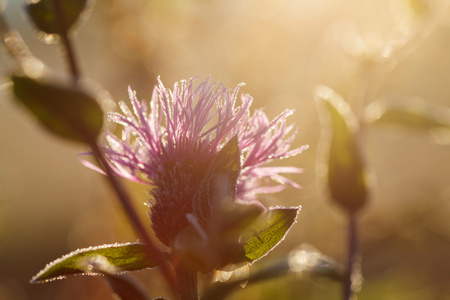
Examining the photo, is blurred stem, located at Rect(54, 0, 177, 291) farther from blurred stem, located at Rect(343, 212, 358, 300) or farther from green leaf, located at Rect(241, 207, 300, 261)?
blurred stem, located at Rect(343, 212, 358, 300)

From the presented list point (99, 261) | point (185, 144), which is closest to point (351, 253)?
point (185, 144)

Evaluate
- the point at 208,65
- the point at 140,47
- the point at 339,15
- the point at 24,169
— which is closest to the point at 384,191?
the point at 339,15

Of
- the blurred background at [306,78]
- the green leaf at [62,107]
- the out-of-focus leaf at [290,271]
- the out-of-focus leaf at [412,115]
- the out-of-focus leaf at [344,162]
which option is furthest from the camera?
the blurred background at [306,78]

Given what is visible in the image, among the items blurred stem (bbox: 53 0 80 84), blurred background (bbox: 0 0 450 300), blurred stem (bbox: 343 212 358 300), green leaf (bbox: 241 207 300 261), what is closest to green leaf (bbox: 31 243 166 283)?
green leaf (bbox: 241 207 300 261)

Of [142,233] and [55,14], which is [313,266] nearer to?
[142,233]

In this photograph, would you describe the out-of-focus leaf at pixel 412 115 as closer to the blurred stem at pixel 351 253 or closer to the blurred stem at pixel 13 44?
the blurred stem at pixel 351 253

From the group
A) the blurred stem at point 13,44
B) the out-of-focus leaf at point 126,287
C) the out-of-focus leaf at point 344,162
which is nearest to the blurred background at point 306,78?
the out-of-focus leaf at point 344,162
